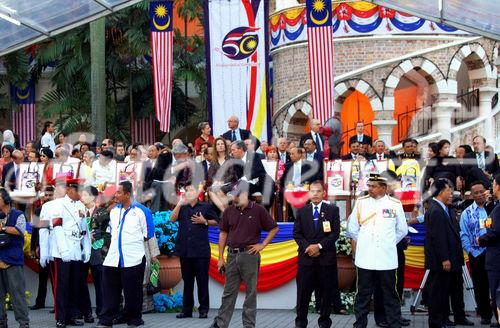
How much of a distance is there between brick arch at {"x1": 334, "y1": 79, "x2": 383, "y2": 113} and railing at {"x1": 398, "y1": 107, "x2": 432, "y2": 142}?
1.34 metres

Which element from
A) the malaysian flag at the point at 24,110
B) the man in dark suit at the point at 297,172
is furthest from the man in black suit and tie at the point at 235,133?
the malaysian flag at the point at 24,110

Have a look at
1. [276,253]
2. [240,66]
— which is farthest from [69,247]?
[240,66]

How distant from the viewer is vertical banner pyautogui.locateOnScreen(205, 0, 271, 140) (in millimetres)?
22562

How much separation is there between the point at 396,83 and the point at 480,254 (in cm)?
1396

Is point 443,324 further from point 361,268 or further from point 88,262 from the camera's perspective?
point 88,262

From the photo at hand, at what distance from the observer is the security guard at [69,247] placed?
588 inches

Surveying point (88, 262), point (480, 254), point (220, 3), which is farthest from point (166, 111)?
point (480, 254)

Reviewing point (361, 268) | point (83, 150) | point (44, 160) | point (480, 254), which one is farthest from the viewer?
point (83, 150)

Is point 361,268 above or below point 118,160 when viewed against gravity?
below

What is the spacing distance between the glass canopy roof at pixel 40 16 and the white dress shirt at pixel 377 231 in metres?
6.32

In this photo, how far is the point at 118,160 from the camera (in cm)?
2020

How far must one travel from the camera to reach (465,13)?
1591 centimetres

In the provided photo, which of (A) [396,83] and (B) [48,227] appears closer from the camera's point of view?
(B) [48,227]

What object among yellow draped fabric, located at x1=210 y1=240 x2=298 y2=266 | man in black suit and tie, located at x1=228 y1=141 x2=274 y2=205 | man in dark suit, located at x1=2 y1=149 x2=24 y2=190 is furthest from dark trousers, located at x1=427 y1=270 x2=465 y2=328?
man in dark suit, located at x1=2 y1=149 x2=24 y2=190
